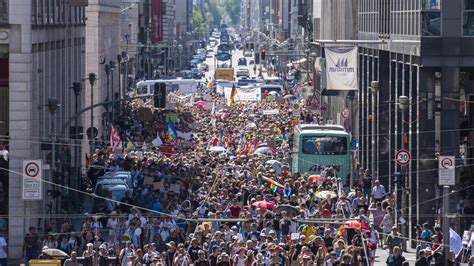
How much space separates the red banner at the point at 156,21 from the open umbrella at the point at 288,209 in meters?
141

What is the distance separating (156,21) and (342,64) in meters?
133

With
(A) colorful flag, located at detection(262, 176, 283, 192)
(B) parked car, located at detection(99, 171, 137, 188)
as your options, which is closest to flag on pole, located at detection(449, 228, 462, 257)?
(A) colorful flag, located at detection(262, 176, 283, 192)

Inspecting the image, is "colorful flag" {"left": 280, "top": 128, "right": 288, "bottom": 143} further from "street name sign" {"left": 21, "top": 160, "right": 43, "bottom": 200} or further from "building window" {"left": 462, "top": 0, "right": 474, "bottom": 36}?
"street name sign" {"left": 21, "top": 160, "right": 43, "bottom": 200}

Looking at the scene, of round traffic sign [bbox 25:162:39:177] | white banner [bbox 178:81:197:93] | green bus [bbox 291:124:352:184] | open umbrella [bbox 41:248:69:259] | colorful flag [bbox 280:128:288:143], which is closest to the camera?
open umbrella [bbox 41:248:69:259]

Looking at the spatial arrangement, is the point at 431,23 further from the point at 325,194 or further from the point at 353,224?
the point at 353,224

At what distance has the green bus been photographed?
184 feet

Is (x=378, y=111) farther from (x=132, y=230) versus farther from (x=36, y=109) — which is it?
(x=132, y=230)

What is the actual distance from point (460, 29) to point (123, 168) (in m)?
16.7

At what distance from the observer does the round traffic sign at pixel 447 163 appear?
37.8 meters

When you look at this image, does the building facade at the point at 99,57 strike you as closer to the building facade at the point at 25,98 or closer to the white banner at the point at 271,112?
the white banner at the point at 271,112

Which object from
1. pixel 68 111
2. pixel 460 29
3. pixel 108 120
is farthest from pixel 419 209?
pixel 108 120

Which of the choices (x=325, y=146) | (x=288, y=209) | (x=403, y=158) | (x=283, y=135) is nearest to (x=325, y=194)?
(x=403, y=158)

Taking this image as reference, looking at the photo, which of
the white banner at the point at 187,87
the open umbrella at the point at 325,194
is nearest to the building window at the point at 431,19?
the open umbrella at the point at 325,194

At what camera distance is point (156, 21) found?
185500mm
